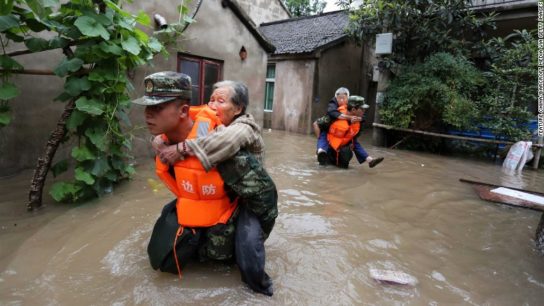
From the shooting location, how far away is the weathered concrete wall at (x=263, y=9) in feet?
65.9

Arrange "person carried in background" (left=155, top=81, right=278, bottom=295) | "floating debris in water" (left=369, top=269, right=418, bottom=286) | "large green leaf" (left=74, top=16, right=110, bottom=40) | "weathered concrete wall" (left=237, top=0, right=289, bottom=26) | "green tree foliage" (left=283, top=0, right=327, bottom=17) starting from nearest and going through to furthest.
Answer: "person carried in background" (left=155, top=81, right=278, bottom=295)
"floating debris in water" (left=369, top=269, right=418, bottom=286)
"large green leaf" (left=74, top=16, right=110, bottom=40)
"weathered concrete wall" (left=237, top=0, right=289, bottom=26)
"green tree foliage" (left=283, top=0, right=327, bottom=17)

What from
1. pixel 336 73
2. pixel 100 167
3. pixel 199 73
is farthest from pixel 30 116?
pixel 336 73

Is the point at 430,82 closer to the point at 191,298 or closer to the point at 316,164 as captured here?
the point at 316,164

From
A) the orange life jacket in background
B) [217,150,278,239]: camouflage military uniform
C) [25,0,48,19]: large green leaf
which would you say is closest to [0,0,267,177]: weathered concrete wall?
[25,0,48,19]: large green leaf

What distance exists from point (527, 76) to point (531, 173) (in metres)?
2.44

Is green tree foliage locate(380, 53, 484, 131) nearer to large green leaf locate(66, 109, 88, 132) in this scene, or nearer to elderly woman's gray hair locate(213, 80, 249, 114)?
elderly woman's gray hair locate(213, 80, 249, 114)

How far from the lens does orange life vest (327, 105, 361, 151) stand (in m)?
6.41

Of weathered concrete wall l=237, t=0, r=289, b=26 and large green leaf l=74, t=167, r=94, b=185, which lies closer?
large green leaf l=74, t=167, r=94, b=185

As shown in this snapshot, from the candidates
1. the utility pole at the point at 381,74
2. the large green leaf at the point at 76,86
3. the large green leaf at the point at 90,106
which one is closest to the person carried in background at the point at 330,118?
the large green leaf at the point at 90,106

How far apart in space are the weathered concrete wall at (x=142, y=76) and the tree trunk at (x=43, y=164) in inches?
55.2

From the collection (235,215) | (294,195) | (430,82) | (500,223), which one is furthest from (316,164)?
(235,215)

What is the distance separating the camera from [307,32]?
15.2m

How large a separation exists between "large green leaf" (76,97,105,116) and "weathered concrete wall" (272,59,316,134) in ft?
33.5

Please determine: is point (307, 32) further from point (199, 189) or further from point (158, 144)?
point (199, 189)
